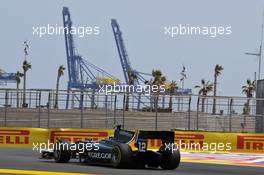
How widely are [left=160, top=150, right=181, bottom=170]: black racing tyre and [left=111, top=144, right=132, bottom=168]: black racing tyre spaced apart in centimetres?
102

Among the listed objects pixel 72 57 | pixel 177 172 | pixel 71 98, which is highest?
pixel 72 57

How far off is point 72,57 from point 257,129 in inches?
1372

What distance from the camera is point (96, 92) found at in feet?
86.5

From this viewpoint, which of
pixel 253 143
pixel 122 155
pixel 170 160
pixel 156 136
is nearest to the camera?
pixel 122 155

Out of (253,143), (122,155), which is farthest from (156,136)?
(253,143)

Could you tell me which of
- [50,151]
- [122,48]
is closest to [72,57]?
[122,48]

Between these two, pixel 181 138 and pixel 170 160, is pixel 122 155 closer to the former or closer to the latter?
pixel 170 160

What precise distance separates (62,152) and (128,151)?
6.93 ft

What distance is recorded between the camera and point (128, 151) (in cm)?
1450

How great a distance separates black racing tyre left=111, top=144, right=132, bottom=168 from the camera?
47.5ft

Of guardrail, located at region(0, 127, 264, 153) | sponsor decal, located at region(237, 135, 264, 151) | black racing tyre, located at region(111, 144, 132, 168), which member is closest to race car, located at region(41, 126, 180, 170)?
black racing tyre, located at region(111, 144, 132, 168)

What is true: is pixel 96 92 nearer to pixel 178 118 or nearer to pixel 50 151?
pixel 178 118

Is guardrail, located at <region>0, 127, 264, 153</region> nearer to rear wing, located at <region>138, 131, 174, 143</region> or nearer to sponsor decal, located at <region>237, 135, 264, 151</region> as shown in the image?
sponsor decal, located at <region>237, 135, 264, 151</region>

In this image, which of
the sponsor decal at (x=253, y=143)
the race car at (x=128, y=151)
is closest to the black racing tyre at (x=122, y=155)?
the race car at (x=128, y=151)
